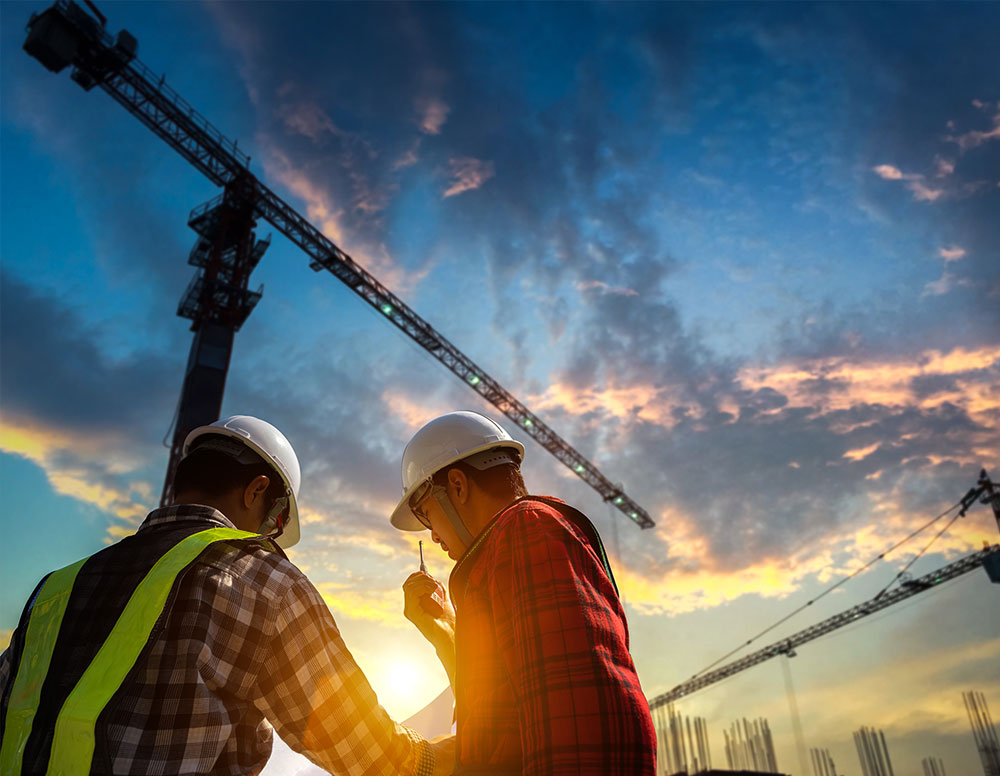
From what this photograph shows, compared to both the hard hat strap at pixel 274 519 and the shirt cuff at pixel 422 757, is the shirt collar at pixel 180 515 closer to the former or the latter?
the hard hat strap at pixel 274 519

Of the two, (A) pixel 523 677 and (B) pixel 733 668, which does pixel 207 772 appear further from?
(B) pixel 733 668

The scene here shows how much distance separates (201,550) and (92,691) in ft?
1.51

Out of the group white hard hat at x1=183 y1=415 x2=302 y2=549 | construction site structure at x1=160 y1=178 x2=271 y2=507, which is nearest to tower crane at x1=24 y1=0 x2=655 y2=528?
construction site structure at x1=160 y1=178 x2=271 y2=507

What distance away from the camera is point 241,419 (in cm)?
350

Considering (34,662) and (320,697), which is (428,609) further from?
(34,662)

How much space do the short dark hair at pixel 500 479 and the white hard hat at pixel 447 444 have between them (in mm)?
224

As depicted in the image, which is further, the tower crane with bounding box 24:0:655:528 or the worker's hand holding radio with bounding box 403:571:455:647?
the tower crane with bounding box 24:0:655:528

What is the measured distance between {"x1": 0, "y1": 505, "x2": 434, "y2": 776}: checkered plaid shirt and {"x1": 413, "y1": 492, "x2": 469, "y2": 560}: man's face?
0.57m

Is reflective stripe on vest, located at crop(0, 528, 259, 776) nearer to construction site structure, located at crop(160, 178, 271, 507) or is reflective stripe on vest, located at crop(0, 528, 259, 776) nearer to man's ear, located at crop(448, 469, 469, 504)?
man's ear, located at crop(448, 469, 469, 504)

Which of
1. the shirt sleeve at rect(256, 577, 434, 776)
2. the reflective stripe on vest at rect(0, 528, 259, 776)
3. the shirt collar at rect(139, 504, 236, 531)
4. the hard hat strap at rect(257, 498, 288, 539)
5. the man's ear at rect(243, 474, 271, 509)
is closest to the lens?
the reflective stripe on vest at rect(0, 528, 259, 776)

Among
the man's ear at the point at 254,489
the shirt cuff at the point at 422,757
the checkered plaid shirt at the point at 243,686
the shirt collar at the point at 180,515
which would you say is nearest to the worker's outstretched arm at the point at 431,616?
the shirt cuff at the point at 422,757

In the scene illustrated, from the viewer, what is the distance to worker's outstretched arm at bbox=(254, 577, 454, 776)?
216cm

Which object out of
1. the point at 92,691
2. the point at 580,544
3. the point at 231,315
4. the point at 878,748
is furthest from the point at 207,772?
the point at 878,748

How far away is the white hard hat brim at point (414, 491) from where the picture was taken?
310cm
